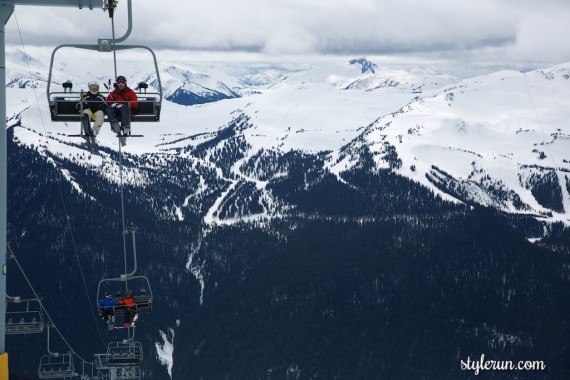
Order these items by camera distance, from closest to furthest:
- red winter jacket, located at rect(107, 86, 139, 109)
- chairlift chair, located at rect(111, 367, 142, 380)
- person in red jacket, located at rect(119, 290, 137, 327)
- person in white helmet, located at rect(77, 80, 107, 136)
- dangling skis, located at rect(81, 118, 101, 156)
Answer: dangling skis, located at rect(81, 118, 101, 156)
person in white helmet, located at rect(77, 80, 107, 136)
red winter jacket, located at rect(107, 86, 139, 109)
person in red jacket, located at rect(119, 290, 137, 327)
chairlift chair, located at rect(111, 367, 142, 380)

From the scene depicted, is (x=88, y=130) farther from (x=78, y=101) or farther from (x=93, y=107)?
(x=93, y=107)

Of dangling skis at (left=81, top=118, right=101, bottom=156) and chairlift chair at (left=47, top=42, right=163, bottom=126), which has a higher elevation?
chairlift chair at (left=47, top=42, right=163, bottom=126)

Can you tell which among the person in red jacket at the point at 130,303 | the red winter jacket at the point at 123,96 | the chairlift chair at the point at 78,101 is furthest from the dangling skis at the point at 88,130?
the person in red jacket at the point at 130,303

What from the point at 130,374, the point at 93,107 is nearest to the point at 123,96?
the point at 93,107

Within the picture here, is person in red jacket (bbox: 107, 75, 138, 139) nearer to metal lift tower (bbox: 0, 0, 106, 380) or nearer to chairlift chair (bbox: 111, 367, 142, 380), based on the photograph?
metal lift tower (bbox: 0, 0, 106, 380)

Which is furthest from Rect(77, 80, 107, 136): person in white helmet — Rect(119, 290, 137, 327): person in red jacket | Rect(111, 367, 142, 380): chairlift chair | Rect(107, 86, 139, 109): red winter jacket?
Rect(111, 367, 142, 380): chairlift chair
